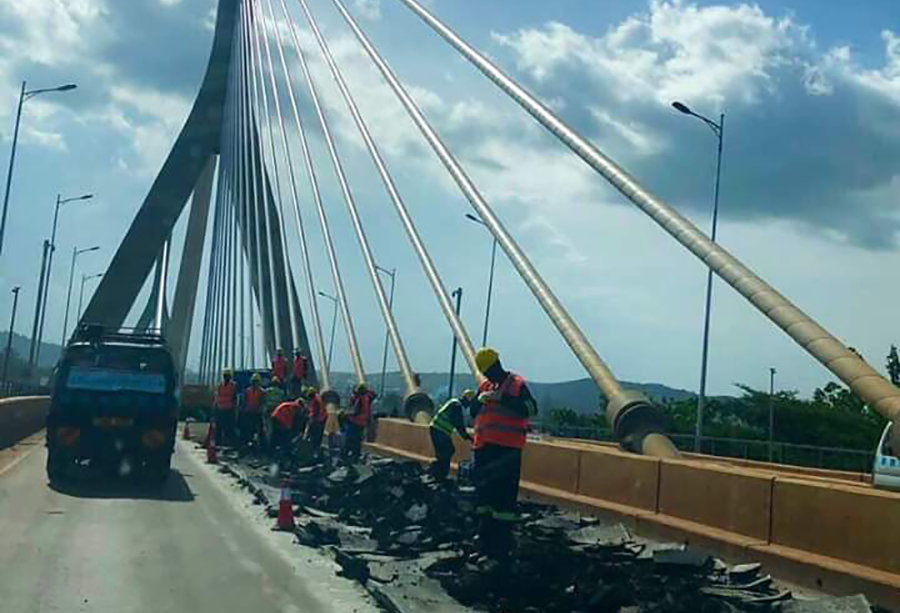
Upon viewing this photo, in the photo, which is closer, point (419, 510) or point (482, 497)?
point (482, 497)

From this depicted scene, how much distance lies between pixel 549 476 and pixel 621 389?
1.64 meters

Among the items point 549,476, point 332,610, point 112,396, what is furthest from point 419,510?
point 112,396

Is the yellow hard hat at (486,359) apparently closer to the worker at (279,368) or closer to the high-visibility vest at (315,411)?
the high-visibility vest at (315,411)

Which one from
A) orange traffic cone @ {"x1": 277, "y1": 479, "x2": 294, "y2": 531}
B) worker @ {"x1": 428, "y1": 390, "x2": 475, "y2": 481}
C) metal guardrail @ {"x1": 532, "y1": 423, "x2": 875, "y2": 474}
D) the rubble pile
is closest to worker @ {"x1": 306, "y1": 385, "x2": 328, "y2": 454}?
worker @ {"x1": 428, "y1": 390, "x2": 475, "y2": 481}

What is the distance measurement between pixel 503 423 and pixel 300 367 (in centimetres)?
1963

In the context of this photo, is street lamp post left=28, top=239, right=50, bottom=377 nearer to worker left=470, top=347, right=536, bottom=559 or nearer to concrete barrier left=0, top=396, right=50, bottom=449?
concrete barrier left=0, top=396, right=50, bottom=449

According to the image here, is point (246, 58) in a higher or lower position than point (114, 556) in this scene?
higher

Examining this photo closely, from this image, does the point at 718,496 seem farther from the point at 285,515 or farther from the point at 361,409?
the point at 361,409

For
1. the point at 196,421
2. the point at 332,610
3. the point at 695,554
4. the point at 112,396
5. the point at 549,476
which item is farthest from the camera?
the point at 196,421

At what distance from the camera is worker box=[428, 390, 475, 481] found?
14258 millimetres

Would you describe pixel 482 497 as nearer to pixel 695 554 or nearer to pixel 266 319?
pixel 695 554

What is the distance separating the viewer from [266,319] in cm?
3684

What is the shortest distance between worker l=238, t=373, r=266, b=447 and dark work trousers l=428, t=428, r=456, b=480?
986cm

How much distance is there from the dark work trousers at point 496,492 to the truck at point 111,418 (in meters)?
8.82
